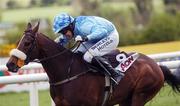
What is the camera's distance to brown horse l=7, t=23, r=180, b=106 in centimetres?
627

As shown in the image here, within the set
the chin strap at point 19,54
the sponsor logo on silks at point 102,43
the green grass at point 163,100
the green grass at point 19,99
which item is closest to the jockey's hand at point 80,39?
the sponsor logo on silks at point 102,43

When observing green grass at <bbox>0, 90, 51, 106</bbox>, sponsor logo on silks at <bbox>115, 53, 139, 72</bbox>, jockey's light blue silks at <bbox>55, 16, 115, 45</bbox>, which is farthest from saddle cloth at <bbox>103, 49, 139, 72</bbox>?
green grass at <bbox>0, 90, 51, 106</bbox>

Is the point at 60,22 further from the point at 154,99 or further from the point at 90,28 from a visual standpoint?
the point at 154,99

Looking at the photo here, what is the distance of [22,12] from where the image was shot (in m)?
46.9

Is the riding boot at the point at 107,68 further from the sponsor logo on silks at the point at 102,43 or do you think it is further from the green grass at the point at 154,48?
the green grass at the point at 154,48

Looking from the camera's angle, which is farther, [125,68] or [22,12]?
[22,12]

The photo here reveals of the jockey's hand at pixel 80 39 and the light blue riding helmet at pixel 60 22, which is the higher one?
the light blue riding helmet at pixel 60 22

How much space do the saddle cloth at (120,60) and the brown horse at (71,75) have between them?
0.07 meters

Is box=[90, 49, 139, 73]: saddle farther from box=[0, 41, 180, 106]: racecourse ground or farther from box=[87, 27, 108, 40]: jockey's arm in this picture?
box=[0, 41, 180, 106]: racecourse ground

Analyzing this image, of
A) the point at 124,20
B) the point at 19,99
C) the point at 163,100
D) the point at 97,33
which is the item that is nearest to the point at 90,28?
the point at 97,33

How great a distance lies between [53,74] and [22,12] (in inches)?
1610

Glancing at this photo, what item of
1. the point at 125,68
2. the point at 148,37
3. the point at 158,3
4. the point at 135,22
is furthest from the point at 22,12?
the point at 125,68

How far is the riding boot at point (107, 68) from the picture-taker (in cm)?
663

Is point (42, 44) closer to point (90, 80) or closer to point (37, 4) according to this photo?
point (90, 80)
